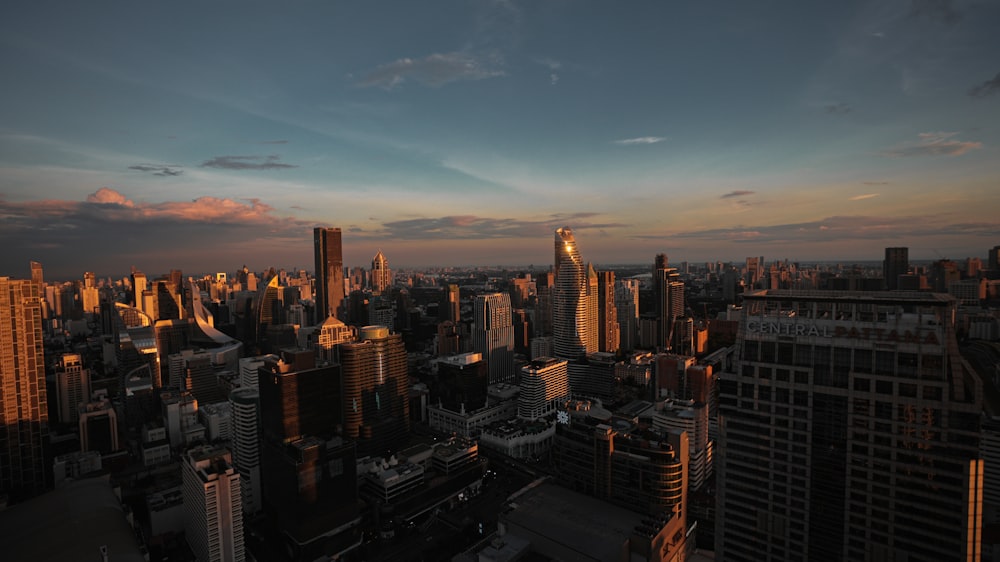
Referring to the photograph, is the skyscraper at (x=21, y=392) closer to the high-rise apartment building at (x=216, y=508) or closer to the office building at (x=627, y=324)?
the high-rise apartment building at (x=216, y=508)

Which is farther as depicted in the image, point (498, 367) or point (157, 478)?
point (498, 367)

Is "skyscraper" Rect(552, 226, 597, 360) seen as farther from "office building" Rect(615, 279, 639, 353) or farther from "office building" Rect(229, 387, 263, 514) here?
"office building" Rect(229, 387, 263, 514)

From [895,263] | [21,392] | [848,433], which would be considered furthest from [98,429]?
[895,263]

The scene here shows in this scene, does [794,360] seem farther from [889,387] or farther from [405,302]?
[405,302]

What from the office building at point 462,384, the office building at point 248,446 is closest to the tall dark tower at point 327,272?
the office building at point 462,384

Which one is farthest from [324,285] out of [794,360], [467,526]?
[794,360]

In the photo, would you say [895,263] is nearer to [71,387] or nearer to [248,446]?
[248,446]
